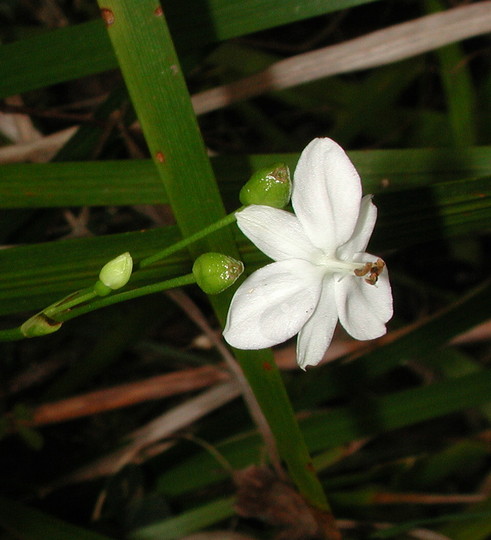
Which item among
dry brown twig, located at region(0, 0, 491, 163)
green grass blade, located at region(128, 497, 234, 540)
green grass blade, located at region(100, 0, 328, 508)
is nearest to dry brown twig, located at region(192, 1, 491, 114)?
dry brown twig, located at region(0, 0, 491, 163)

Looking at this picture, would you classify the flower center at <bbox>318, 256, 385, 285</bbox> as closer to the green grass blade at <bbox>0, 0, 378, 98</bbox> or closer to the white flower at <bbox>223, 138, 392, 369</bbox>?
the white flower at <bbox>223, 138, 392, 369</bbox>

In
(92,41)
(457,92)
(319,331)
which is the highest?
(457,92)

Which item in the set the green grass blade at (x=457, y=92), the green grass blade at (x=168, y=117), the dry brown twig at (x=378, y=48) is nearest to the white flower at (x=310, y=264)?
the green grass blade at (x=168, y=117)

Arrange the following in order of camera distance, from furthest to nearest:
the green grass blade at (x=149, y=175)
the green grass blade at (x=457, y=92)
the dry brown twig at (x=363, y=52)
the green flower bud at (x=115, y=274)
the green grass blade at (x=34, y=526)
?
the green grass blade at (x=457, y=92), the dry brown twig at (x=363, y=52), the green grass blade at (x=34, y=526), the green grass blade at (x=149, y=175), the green flower bud at (x=115, y=274)

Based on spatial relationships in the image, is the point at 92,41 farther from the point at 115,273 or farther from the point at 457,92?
the point at 457,92

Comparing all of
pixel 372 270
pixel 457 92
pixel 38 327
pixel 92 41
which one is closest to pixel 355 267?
pixel 372 270

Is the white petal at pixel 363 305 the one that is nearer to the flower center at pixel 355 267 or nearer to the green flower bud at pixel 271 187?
the flower center at pixel 355 267

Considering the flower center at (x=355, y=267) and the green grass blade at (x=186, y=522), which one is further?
the green grass blade at (x=186, y=522)

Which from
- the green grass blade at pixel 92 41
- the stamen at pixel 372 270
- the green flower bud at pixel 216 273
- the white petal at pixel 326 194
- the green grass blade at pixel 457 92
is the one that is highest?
the green grass blade at pixel 457 92
